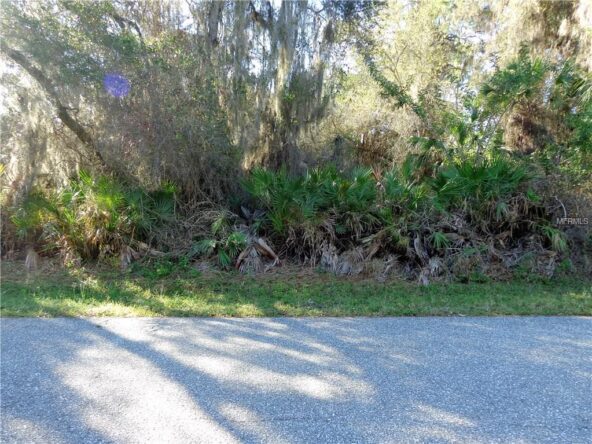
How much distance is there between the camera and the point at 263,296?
21.6 ft

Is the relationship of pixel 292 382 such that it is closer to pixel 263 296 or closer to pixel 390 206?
pixel 263 296

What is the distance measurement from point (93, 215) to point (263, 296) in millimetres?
4095

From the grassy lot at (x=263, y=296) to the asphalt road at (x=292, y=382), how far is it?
1.89ft

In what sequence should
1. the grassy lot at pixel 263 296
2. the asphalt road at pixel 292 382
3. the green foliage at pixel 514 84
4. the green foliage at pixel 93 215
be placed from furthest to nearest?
the green foliage at pixel 514 84 < the green foliage at pixel 93 215 < the grassy lot at pixel 263 296 < the asphalt road at pixel 292 382

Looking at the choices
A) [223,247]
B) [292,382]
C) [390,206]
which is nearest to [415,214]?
[390,206]

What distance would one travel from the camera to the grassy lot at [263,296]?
555cm

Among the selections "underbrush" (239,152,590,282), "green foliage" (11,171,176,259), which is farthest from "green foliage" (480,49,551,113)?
"green foliage" (11,171,176,259)

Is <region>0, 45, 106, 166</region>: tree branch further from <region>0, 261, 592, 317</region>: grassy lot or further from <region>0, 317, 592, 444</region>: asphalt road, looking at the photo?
<region>0, 317, 592, 444</region>: asphalt road

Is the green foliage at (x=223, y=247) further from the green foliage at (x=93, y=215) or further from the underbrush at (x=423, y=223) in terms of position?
the green foliage at (x=93, y=215)

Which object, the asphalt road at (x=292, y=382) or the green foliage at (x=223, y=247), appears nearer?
the asphalt road at (x=292, y=382)

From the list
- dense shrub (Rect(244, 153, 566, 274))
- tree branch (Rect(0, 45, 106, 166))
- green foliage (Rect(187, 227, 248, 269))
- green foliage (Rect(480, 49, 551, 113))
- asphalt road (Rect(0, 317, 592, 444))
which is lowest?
asphalt road (Rect(0, 317, 592, 444))

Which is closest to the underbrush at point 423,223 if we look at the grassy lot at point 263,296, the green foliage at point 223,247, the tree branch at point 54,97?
the grassy lot at point 263,296

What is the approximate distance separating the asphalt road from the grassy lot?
22.7 inches

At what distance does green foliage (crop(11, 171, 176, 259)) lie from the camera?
8125 millimetres
